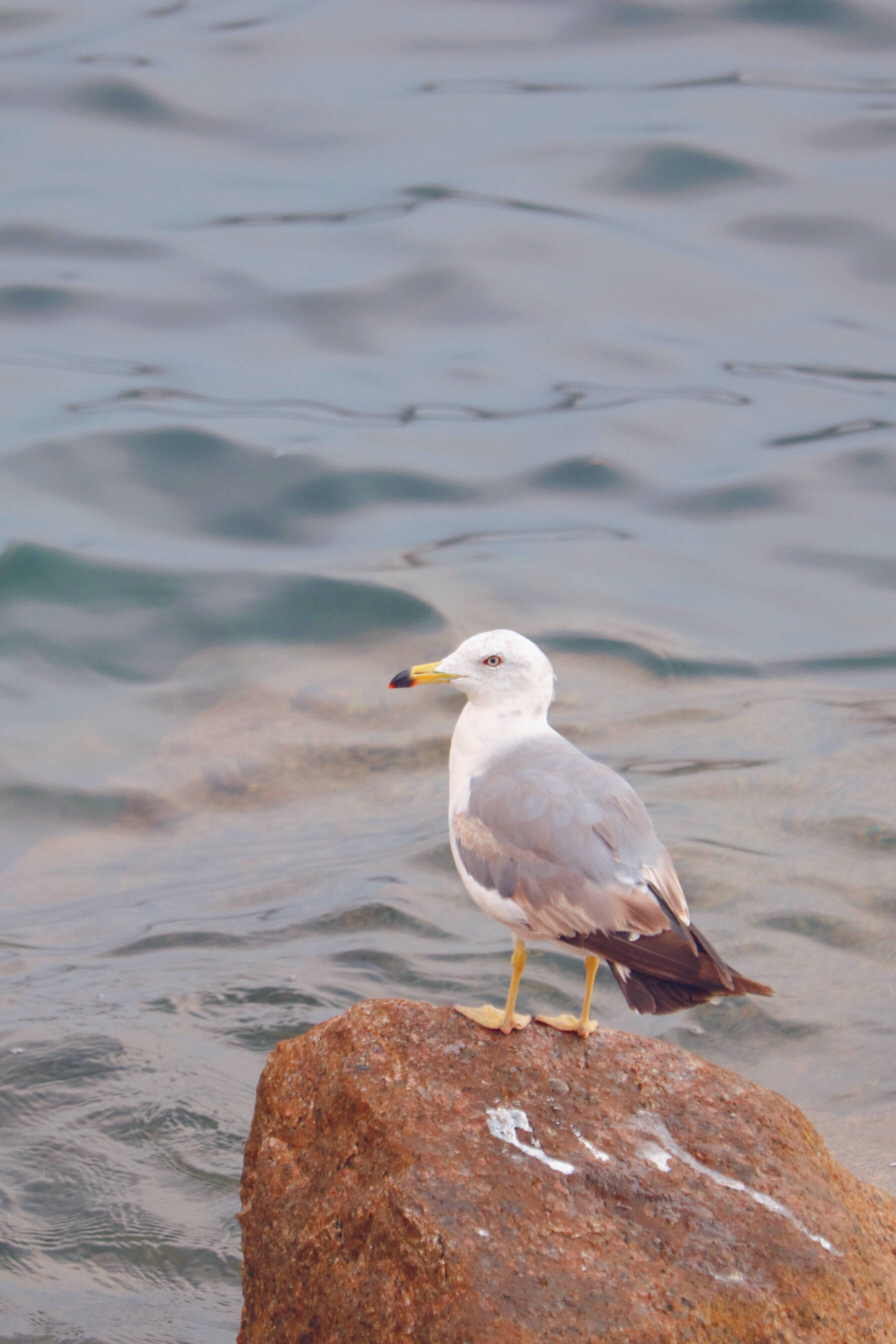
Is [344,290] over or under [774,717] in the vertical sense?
over

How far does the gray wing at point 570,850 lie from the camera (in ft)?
15.0

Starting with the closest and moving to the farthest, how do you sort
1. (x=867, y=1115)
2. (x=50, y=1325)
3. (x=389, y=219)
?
(x=50, y=1325)
(x=867, y=1115)
(x=389, y=219)

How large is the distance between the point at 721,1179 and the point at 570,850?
1.14 meters

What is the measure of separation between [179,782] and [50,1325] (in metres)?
5.85

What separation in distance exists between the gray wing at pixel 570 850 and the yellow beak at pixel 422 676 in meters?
0.46

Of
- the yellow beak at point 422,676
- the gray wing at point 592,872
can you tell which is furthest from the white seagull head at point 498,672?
the gray wing at point 592,872

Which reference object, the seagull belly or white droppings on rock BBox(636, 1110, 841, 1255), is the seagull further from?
white droppings on rock BBox(636, 1110, 841, 1255)

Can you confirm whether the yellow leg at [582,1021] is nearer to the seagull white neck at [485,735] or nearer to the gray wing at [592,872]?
the gray wing at [592,872]

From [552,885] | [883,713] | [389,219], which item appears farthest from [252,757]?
[389,219]

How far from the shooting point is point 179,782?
11609 mm

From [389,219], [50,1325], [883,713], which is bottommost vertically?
[883,713]

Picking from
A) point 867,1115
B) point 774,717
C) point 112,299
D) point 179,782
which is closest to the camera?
point 867,1115

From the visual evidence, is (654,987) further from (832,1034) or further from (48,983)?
(48,983)

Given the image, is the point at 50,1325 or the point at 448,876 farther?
the point at 448,876
